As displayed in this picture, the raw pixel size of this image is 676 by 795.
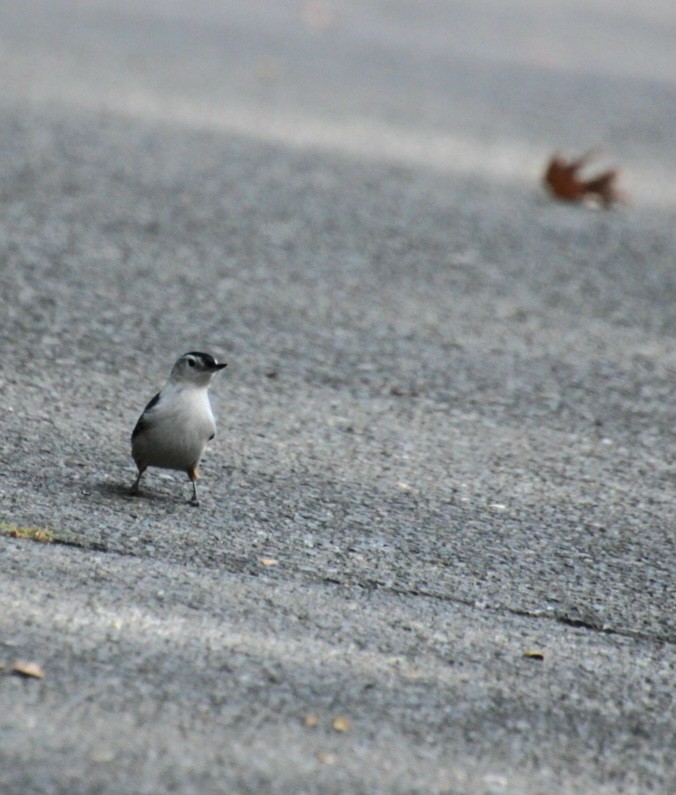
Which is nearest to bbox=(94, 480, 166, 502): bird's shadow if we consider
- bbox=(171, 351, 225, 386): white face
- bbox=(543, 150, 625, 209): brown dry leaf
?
bbox=(171, 351, 225, 386): white face

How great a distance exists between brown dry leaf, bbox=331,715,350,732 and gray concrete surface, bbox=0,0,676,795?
0.03 m

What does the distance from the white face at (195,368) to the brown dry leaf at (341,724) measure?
136cm

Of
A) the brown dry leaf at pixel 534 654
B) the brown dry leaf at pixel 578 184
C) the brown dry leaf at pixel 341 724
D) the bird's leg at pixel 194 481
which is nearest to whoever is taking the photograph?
the brown dry leaf at pixel 341 724

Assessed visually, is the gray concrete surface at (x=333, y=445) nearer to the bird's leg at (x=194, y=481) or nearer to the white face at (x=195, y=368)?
the bird's leg at (x=194, y=481)

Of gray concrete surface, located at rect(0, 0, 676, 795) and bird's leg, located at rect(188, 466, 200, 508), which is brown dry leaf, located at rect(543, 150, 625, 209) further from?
bird's leg, located at rect(188, 466, 200, 508)

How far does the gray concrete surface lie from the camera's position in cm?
302

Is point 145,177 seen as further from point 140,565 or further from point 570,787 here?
point 570,787

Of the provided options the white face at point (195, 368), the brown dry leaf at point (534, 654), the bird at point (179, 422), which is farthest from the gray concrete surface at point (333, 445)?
the white face at point (195, 368)

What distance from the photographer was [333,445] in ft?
16.1

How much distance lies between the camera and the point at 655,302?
705 cm

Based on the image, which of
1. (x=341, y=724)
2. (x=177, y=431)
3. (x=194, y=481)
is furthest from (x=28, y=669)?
(x=194, y=481)

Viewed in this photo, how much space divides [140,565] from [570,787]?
53.5 inches

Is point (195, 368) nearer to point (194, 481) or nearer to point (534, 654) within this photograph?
point (194, 481)

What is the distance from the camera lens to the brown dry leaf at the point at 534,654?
3.46 meters
